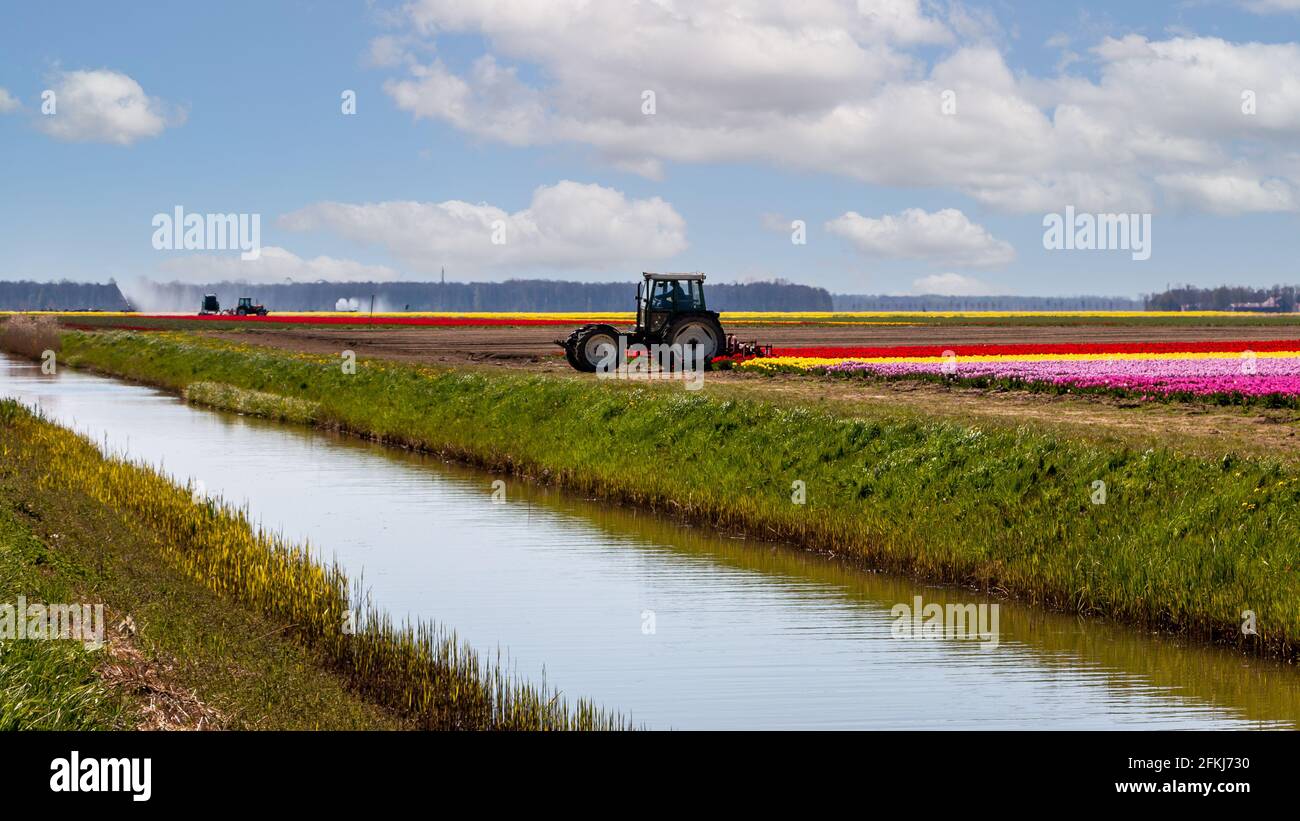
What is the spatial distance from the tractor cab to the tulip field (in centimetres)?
375

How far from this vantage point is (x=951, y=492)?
23.8 m

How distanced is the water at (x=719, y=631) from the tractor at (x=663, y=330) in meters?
22.6

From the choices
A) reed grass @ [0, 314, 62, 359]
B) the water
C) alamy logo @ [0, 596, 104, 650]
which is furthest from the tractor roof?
reed grass @ [0, 314, 62, 359]

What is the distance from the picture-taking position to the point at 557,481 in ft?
113

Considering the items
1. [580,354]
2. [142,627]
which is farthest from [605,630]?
[580,354]

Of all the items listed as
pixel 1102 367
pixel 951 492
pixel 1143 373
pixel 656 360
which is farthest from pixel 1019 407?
pixel 656 360

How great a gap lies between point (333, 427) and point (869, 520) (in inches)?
1147

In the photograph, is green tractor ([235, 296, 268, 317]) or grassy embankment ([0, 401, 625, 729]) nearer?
Result: grassy embankment ([0, 401, 625, 729])

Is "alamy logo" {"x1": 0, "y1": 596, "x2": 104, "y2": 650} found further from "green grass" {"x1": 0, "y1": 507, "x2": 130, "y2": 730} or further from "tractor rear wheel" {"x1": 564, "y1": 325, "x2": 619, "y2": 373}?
"tractor rear wheel" {"x1": 564, "y1": 325, "x2": 619, "y2": 373}

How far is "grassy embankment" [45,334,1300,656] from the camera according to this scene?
18.3 meters

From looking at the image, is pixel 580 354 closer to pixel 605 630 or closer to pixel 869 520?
pixel 869 520

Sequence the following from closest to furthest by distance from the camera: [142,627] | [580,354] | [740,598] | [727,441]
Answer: [142,627]
[740,598]
[727,441]
[580,354]

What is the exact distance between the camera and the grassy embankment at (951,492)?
60.0 feet

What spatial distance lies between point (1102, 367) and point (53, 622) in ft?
145
